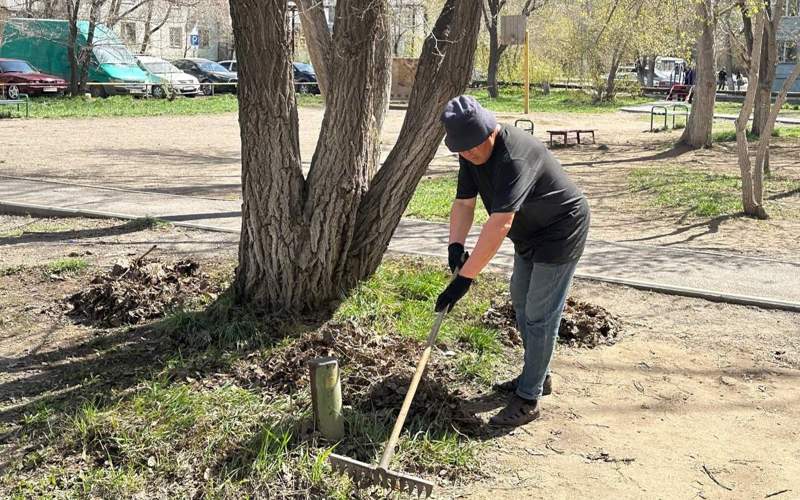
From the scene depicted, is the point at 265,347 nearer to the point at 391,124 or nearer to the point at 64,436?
the point at 64,436

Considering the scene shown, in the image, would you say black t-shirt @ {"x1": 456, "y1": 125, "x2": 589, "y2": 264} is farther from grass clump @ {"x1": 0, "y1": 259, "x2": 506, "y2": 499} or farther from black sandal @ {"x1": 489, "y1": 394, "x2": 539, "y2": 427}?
grass clump @ {"x1": 0, "y1": 259, "x2": 506, "y2": 499}

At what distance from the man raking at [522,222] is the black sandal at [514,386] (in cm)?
22

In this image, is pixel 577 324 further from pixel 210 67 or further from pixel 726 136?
pixel 210 67

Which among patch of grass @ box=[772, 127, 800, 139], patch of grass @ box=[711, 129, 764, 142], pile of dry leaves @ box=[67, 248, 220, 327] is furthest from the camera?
patch of grass @ box=[772, 127, 800, 139]

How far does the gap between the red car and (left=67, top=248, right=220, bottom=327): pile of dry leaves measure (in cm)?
2305

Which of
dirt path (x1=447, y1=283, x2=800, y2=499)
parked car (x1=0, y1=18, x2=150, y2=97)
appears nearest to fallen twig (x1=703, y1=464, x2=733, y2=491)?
dirt path (x1=447, y1=283, x2=800, y2=499)

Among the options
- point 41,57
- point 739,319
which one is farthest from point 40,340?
point 41,57

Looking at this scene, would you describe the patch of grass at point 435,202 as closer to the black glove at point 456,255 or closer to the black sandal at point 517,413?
the black glove at point 456,255

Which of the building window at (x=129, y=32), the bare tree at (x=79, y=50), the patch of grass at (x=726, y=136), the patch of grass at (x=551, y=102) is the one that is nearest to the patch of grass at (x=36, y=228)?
the patch of grass at (x=726, y=136)

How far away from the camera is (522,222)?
13.4ft

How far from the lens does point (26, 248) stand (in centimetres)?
759

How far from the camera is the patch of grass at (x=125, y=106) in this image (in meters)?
23.8

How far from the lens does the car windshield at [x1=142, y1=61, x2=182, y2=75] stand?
31.2m

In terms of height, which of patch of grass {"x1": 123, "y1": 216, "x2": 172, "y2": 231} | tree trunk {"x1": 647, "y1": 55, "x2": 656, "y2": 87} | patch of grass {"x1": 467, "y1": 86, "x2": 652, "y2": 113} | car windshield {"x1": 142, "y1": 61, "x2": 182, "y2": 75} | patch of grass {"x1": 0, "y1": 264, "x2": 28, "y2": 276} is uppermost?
tree trunk {"x1": 647, "y1": 55, "x2": 656, "y2": 87}
